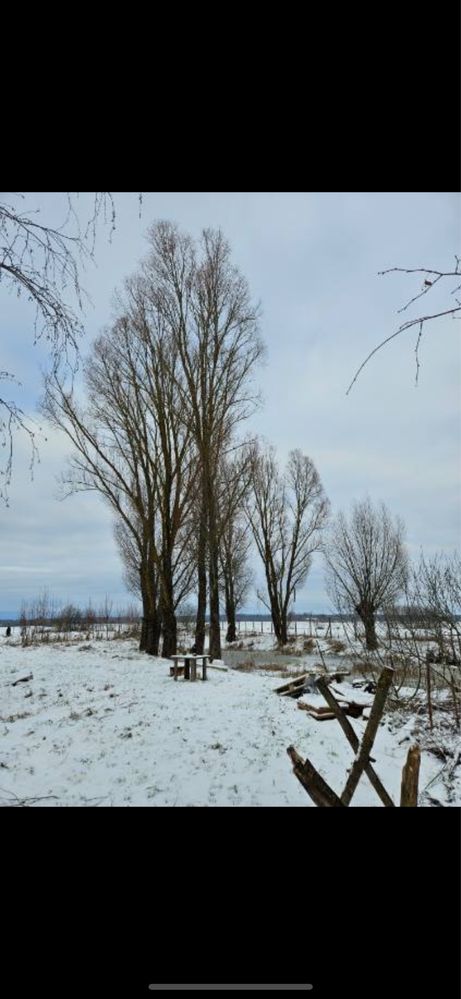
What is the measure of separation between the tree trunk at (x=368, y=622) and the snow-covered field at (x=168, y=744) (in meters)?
0.63

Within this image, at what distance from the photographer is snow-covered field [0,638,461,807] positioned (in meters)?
2.25

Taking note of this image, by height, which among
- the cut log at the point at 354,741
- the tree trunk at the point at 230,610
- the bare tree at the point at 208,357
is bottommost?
the tree trunk at the point at 230,610

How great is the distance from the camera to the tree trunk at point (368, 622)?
4398 millimetres

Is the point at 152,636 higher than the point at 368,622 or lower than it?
lower

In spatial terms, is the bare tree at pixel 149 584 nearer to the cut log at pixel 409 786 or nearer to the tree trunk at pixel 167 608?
the tree trunk at pixel 167 608

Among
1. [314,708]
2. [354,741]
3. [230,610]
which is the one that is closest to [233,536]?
[230,610]

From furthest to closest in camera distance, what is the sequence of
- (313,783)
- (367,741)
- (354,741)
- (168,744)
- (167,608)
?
(167,608) < (168,744) < (354,741) < (367,741) < (313,783)

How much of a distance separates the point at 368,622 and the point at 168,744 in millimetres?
2266

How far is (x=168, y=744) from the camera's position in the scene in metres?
3.07

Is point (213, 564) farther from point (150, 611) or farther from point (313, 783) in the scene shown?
point (313, 783)

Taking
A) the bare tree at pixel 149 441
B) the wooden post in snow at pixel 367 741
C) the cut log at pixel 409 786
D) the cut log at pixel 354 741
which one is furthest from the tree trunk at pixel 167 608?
the cut log at pixel 409 786
